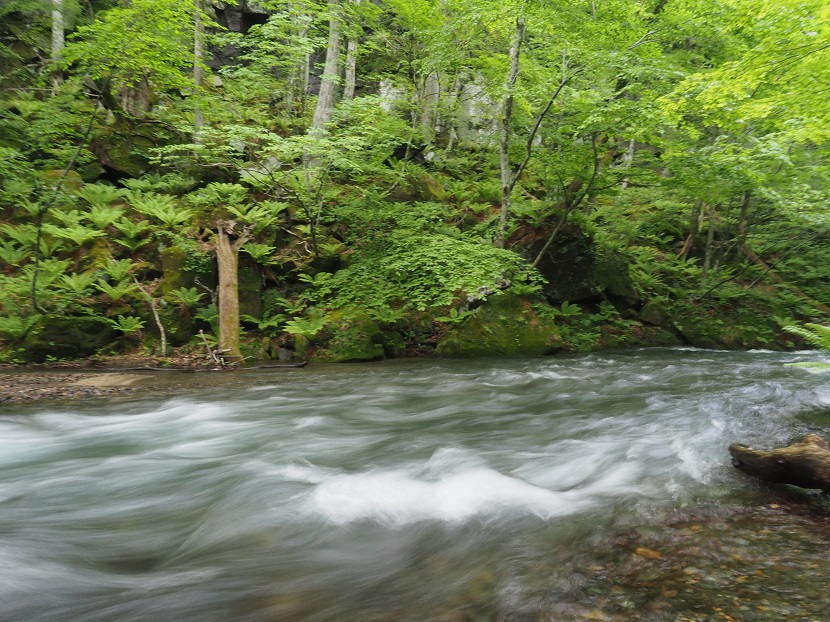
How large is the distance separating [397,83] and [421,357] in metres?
11.0

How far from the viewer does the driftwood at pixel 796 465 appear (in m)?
3.28

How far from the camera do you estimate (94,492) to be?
12.9ft

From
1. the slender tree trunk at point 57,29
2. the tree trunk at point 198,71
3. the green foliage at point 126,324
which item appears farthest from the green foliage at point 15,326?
the slender tree trunk at point 57,29

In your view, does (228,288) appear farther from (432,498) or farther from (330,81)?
(432,498)

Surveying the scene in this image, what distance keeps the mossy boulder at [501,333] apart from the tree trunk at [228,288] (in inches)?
163

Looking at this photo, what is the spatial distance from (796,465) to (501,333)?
753 cm

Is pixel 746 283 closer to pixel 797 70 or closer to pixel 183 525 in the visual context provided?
pixel 797 70

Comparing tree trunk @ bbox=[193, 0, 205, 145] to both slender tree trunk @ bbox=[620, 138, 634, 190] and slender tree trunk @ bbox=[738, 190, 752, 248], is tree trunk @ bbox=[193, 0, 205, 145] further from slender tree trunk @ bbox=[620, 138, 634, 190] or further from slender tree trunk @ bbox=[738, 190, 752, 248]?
slender tree trunk @ bbox=[738, 190, 752, 248]

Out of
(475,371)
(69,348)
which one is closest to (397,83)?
(475,371)

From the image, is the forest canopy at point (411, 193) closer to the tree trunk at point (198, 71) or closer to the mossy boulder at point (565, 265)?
the mossy boulder at point (565, 265)

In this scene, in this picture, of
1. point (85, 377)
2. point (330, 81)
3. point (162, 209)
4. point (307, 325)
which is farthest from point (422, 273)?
point (85, 377)

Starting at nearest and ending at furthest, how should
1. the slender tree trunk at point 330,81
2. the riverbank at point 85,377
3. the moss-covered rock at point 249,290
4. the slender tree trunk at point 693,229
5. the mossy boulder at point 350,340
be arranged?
the riverbank at point 85,377 < the mossy boulder at point 350,340 < the moss-covered rock at point 249,290 < the slender tree trunk at point 330,81 < the slender tree trunk at point 693,229

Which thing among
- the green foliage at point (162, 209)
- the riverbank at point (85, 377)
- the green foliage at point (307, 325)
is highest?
the green foliage at point (162, 209)

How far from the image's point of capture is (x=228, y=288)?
9391 mm
